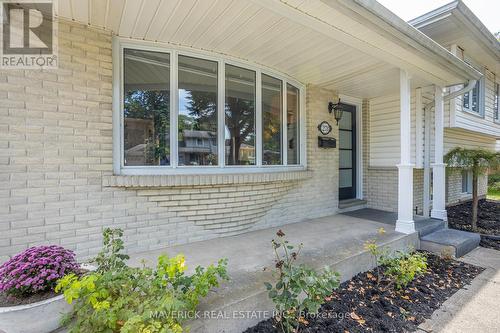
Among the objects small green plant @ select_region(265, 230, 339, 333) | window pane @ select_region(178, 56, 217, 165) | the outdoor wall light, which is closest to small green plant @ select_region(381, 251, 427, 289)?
small green plant @ select_region(265, 230, 339, 333)

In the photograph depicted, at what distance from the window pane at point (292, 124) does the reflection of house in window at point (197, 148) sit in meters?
1.51

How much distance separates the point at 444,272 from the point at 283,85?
3477 millimetres

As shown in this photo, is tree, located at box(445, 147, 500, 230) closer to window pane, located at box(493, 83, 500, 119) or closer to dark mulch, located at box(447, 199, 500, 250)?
dark mulch, located at box(447, 199, 500, 250)

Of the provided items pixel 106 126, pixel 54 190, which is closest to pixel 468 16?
pixel 106 126

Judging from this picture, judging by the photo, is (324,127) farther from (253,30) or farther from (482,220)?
(482,220)

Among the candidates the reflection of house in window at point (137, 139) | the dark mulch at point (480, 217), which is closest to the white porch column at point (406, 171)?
the dark mulch at point (480, 217)

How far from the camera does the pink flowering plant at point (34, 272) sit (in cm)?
174

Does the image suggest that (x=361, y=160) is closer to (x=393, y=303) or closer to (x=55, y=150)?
(x=393, y=303)

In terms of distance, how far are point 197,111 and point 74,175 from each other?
1596mm

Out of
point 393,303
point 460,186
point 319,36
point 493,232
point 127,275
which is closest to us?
point 127,275

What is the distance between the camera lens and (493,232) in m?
4.88

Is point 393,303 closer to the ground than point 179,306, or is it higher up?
closer to the ground

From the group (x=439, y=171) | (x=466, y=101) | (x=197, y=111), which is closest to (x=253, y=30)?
(x=197, y=111)

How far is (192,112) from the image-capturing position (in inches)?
135
